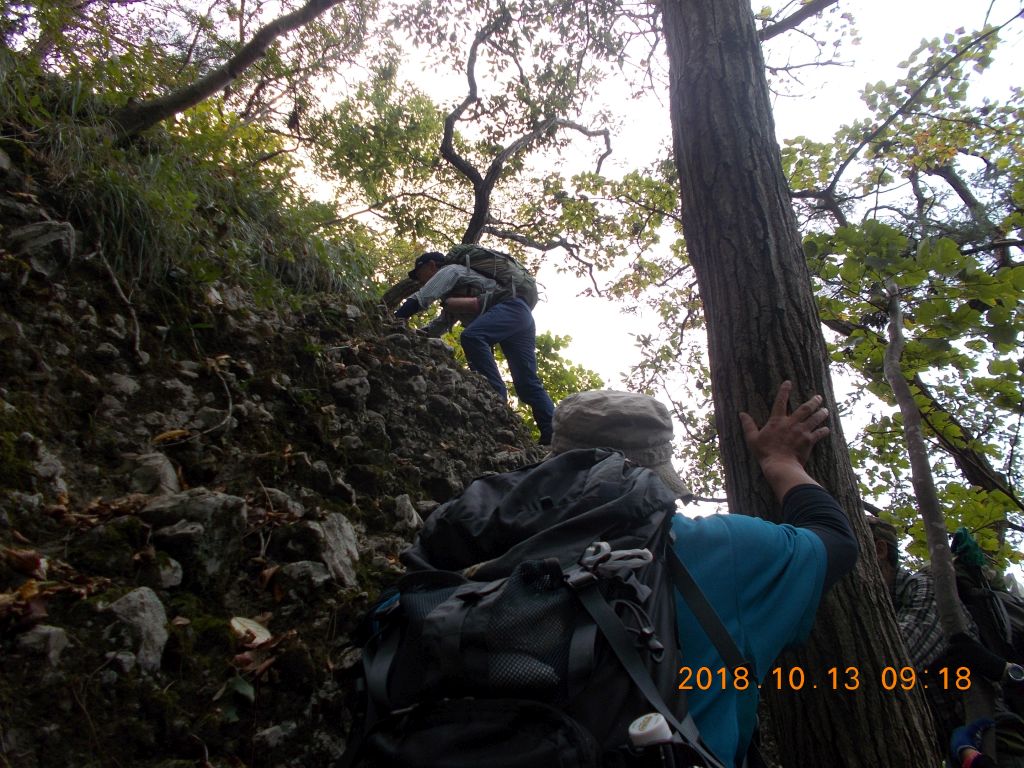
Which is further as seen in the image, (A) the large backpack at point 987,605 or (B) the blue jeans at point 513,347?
(B) the blue jeans at point 513,347

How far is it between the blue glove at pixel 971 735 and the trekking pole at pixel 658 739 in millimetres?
1942

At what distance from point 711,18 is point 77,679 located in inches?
140

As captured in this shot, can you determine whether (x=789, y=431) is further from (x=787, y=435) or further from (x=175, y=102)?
(x=175, y=102)

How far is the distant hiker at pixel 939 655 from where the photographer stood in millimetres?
2494

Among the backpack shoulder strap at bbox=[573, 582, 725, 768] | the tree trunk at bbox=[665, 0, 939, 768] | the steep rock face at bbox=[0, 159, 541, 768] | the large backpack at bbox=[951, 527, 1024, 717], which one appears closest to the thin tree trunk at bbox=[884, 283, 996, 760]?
the large backpack at bbox=[951, 527, 1024, 717]

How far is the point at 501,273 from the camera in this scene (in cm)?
623

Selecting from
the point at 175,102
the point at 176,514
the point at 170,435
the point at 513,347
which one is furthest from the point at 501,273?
the point at 176,514

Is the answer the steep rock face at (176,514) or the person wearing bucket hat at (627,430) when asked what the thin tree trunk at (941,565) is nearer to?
the person wearing bucket hat at (627,430)

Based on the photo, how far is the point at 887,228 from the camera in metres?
3.14

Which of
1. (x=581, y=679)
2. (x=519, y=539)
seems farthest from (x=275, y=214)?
(x=581, y=679)

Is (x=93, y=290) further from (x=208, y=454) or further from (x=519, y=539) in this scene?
(x=519, y=539)

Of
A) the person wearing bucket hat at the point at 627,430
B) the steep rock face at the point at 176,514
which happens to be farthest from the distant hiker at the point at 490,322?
the person wearing bucket hat at the point at 627,430

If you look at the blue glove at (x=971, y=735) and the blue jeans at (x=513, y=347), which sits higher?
the blue jeans at (x=513, y=347)

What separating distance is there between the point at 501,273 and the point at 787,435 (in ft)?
14.1
